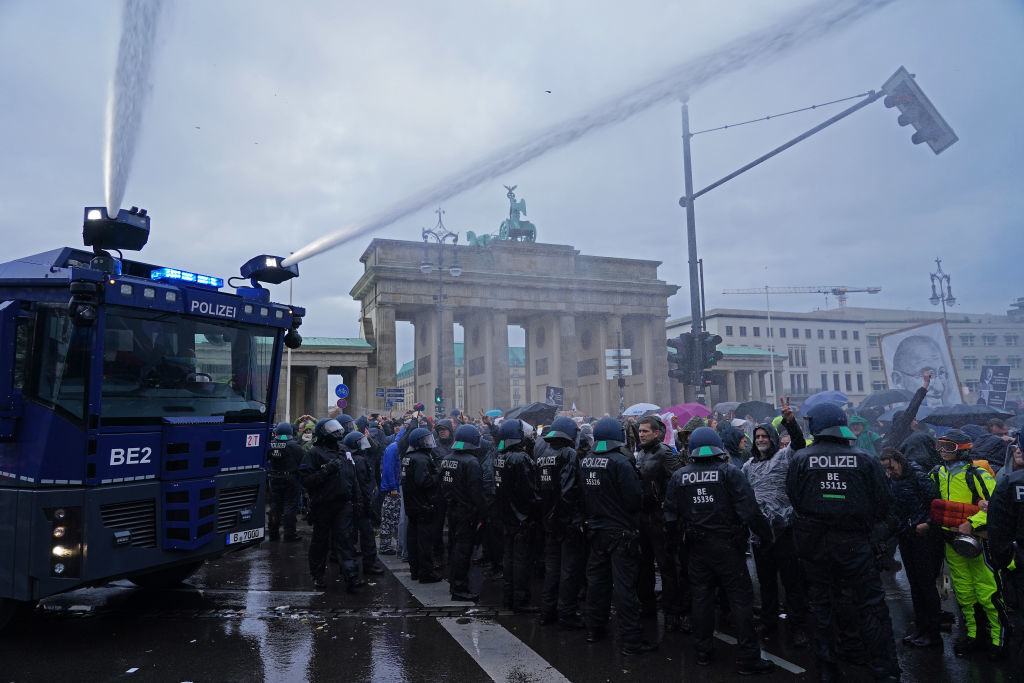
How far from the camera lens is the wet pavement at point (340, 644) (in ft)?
17.1

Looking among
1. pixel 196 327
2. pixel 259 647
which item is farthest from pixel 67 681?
pixel 196 327

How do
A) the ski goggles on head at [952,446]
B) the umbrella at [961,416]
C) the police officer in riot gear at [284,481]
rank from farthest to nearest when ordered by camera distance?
the umbrella at [961,416], the police officer in riot gear at [284,481], the ski goggles on head at [952,446]

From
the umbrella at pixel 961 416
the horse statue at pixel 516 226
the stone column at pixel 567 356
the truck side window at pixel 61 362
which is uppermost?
the horse statue at pixel 516 226

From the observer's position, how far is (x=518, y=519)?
7039 mm

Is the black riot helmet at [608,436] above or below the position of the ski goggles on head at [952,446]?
above

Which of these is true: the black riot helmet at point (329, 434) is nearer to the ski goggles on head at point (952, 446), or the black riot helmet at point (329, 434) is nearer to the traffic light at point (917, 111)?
the ski goggles on head at point (952, 446)

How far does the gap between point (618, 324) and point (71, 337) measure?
5030 centimetres

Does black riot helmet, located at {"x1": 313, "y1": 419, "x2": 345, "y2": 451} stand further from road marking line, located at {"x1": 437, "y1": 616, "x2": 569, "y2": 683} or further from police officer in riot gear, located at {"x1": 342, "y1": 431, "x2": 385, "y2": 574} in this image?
road marking line, located at {"x1": 437, "y1": 616, "x2": 569, "y2": 683}

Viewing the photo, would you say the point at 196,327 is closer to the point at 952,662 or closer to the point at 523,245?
the point at 952,662

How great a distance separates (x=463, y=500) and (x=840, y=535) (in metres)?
4.18

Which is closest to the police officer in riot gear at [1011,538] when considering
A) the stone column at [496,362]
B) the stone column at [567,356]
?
the stone column at [496,362]

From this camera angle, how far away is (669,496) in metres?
5.73

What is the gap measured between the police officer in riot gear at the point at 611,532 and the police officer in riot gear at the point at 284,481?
615 centimetres

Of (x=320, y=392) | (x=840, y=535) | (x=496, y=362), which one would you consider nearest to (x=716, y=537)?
(x=840, y=535)
